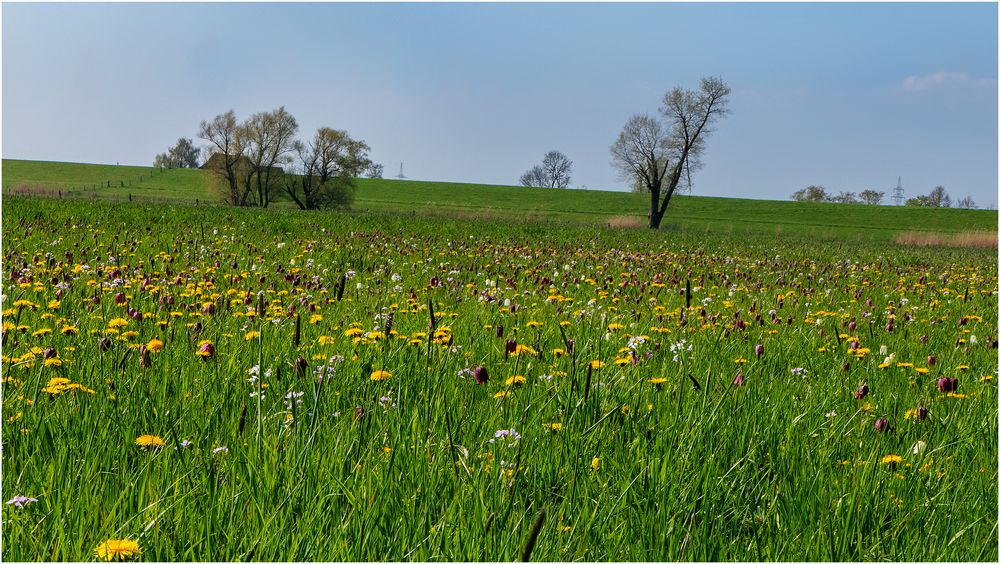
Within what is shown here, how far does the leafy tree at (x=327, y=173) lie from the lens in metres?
75.0

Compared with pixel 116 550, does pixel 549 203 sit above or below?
above

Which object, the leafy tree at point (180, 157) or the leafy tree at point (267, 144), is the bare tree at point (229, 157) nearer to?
the leafy tree at point (267, 144)

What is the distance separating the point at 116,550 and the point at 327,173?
77517 mm

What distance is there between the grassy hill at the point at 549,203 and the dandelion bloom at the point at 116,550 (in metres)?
70.4

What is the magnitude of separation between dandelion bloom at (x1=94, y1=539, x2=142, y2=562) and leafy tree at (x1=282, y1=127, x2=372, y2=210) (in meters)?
74.8

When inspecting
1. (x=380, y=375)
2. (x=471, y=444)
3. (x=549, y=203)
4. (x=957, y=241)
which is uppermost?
(x=549, y=203)

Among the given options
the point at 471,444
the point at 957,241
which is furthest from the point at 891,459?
the point at 957,241

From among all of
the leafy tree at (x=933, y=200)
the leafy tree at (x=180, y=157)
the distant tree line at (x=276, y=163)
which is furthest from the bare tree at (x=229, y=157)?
the leafy tree at (x=933, y=200)

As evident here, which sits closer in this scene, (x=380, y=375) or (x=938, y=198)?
(x=380, y=375)

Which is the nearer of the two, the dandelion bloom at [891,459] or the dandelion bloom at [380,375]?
the dandelion bloom at [891,459]

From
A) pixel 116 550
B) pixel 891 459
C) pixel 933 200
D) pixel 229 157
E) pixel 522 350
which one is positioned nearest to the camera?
pixel 116 550

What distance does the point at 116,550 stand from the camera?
5.01 ft

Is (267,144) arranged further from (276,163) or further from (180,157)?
(180,157)

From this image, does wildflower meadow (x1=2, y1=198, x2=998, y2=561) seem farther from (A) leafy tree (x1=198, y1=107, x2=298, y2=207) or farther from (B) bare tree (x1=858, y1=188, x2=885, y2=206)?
(B) bare tree (x1=858, y1=188, x2=885, y2=206)
